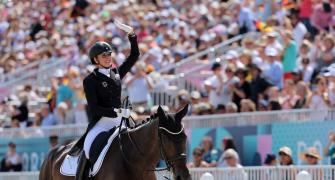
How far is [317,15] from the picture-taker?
23.1 meters

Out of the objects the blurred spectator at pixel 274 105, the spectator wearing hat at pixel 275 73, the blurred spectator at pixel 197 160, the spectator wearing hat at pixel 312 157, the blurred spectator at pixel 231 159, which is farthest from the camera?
the spectator wearing hat at pixel 275 73

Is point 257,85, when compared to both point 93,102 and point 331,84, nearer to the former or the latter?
point 331,84

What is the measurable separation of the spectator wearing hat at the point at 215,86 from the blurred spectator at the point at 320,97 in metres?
2.98

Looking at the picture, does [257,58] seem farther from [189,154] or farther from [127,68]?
[127,68]

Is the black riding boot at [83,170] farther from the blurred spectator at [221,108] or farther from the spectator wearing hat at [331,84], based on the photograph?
the blurred spectator at [221,108]

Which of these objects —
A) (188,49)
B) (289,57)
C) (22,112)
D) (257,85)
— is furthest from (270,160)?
(22,112)

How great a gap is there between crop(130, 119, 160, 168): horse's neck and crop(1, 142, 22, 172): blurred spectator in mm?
11301

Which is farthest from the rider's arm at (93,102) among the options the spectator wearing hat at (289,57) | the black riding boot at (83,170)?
the spectator wearing hat at (289,57)

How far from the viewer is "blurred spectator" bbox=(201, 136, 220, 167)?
19.5 meters

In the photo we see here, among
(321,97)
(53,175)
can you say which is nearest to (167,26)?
(321,97)

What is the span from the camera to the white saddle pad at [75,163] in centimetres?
1320

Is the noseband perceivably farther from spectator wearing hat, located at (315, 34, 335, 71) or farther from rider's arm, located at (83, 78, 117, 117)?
spectator wearing hat, located at (315, 34, 335, 71)

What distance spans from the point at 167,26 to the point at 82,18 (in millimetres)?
5658

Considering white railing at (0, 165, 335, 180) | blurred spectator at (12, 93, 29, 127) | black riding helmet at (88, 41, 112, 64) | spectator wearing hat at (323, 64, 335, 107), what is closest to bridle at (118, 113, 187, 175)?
black riding helmet at (88, 41, 112, 64)
